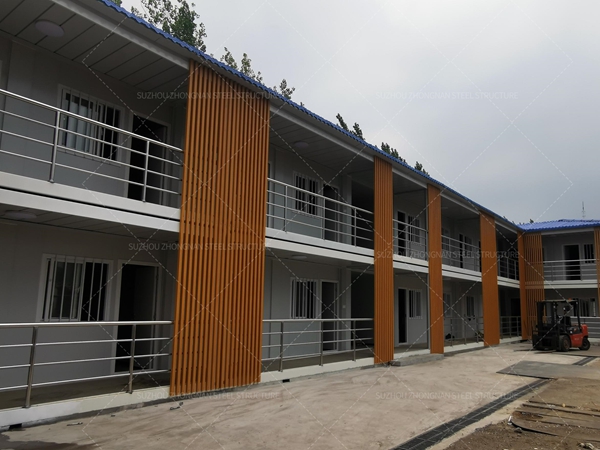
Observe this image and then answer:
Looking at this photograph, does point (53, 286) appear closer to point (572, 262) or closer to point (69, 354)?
point (69, 354)

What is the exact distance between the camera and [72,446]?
4848mm

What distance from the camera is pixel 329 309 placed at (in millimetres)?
13367

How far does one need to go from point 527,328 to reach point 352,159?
49.8 feet

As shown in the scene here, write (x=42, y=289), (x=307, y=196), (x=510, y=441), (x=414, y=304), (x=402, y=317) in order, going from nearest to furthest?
1. (x=510, y=441)
2. (x=42, y=289)
3. (x=307, y=196)
4. (x=402, y=317)
5. (x=414, y=304)

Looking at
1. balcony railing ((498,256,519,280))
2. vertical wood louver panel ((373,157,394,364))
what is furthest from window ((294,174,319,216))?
balcony railing ((498,256,519,280))

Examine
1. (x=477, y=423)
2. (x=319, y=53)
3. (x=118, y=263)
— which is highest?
(x=319, y=53)

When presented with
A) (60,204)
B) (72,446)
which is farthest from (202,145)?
(72,446)

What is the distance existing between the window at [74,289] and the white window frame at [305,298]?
16.2ft

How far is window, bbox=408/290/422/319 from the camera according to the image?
682 inches

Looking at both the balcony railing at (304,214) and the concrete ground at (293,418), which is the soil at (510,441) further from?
the balcony railing at (304,214)

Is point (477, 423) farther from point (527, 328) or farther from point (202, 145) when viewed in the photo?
point (527, 328)

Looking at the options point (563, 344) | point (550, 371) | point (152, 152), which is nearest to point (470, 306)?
point (563, 344)

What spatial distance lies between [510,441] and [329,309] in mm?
7946

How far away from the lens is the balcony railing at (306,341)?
10203 millimetres
